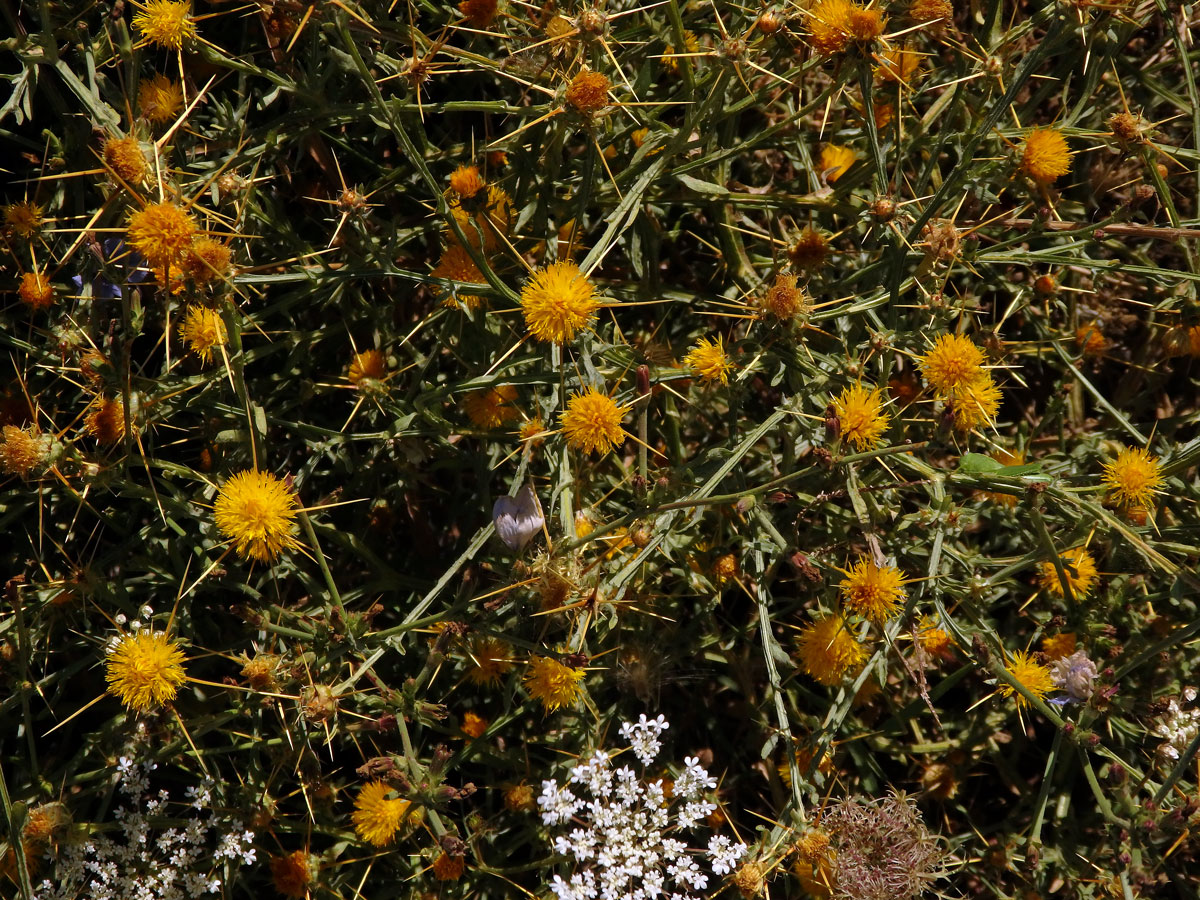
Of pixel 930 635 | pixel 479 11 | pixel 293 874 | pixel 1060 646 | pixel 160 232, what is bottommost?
Answer: pixel 293 874

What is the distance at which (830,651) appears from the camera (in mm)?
1915

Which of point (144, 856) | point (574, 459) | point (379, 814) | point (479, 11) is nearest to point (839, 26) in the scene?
point (479, 11)

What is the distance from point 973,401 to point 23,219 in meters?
2.01

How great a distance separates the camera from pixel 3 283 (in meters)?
2.03

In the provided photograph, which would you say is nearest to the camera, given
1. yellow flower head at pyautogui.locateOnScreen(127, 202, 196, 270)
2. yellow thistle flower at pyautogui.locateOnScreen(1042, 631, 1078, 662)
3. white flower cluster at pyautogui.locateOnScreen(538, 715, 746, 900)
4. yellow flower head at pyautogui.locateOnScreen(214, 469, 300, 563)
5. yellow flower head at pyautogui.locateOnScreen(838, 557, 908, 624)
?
yellow flower head at pyautogui.locateOnScreen(127, 202, 196, 270)

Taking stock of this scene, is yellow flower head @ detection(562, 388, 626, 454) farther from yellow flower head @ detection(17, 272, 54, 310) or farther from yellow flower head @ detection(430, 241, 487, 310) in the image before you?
yellow flower head @ detection(17, 272, 54, 310)

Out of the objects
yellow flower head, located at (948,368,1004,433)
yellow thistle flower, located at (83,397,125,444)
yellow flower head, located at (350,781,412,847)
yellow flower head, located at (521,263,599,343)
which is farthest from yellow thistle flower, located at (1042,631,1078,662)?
yellow thistle flower, located at (83,397,125,444)

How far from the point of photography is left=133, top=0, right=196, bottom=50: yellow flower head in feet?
5.59

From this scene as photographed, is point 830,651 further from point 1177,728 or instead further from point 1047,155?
point 1047,155

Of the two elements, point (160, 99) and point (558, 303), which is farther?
point (160, 99)

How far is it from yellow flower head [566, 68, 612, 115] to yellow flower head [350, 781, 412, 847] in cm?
144

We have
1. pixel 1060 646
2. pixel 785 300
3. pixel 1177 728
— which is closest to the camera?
pixel 785 300

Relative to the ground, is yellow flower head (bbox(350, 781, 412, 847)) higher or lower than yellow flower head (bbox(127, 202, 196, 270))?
lower

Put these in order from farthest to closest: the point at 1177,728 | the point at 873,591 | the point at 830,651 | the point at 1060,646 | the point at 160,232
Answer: the point at 1060,646 → the point at 1177,728 → the point at 830,651 → the point at 873,591 → the point at 160,232
